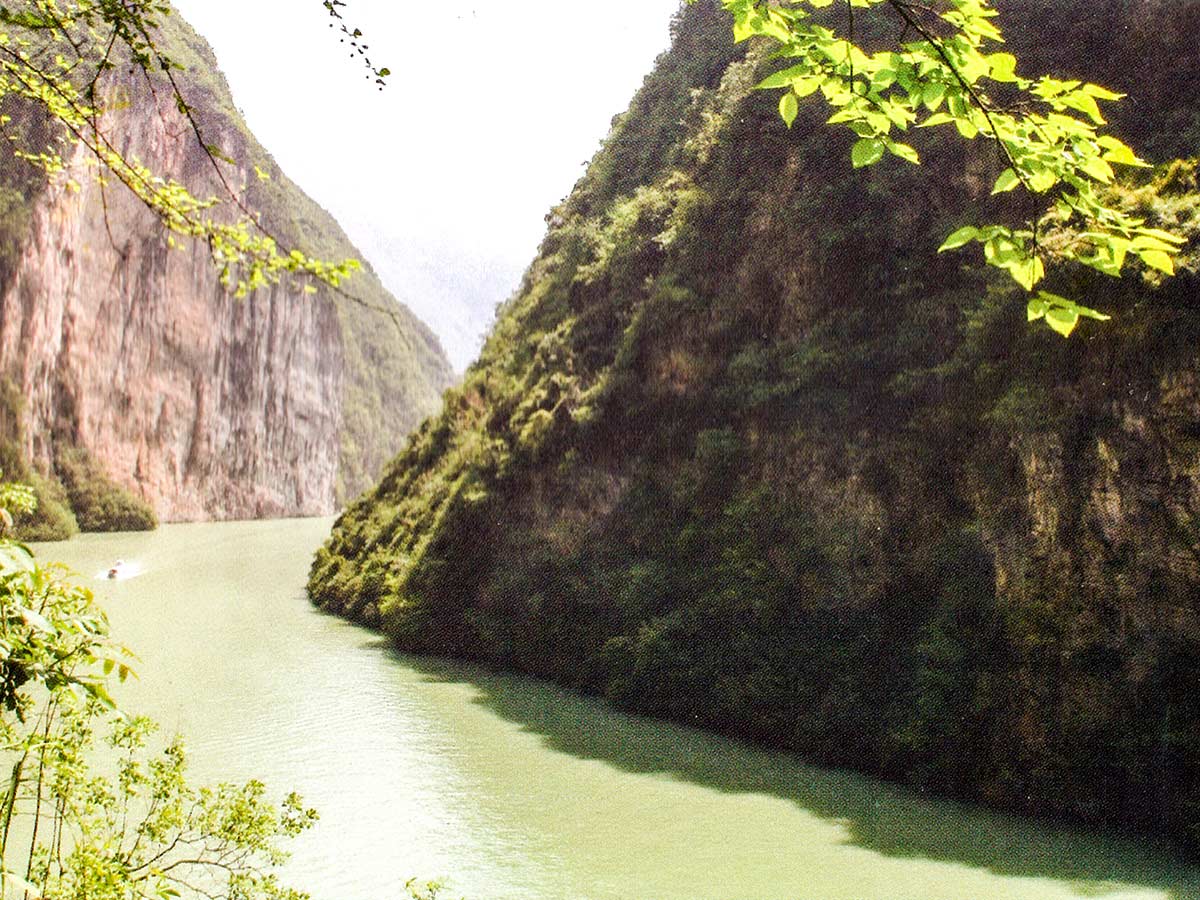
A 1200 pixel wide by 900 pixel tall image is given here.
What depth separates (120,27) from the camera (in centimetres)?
328

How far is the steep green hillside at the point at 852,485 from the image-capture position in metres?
10.5

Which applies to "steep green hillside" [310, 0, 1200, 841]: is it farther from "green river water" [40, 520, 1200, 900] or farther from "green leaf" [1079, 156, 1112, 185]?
"green leaf" [1079, 156, 1112, 185]

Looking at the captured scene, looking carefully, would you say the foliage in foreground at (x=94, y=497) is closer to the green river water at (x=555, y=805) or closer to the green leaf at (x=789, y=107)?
the green river water at (x=555, y=805)

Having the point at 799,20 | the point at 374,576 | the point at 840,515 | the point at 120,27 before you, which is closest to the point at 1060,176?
the point at 799,20

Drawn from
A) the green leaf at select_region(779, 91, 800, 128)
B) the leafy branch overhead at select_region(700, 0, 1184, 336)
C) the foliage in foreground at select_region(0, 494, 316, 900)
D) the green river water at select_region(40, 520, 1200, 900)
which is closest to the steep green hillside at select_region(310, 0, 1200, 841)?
the green river water at select_region(40, 520, 1200, 900)

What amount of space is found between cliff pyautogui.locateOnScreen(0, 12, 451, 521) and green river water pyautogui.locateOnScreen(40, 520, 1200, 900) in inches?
599

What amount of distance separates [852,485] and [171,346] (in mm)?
48988

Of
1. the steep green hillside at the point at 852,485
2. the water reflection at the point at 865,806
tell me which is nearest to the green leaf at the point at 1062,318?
the water reflection at the point at 865,806

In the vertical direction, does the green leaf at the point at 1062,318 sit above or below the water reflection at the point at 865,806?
above

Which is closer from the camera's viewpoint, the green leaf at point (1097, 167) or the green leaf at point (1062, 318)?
the green leaf at point (1062, 318)

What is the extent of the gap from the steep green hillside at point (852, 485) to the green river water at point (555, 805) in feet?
2.38

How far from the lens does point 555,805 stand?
11469mm

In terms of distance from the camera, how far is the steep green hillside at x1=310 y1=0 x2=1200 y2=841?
412 inches

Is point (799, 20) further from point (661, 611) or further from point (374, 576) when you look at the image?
point (374, 576)
